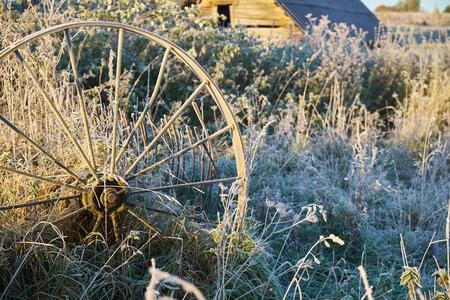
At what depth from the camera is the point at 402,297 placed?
11.0ft

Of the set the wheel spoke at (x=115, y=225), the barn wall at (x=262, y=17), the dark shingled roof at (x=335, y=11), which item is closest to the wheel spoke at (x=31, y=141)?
the wheel spoke at (x=115, y=225)

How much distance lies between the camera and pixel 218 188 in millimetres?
3906

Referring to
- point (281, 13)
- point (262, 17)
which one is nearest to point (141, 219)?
point (281, 13)

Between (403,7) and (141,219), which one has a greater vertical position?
(141,219)

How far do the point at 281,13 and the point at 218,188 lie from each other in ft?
25.2

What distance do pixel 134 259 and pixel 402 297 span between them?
1.52 m

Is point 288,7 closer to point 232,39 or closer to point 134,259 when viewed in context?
point 232,39

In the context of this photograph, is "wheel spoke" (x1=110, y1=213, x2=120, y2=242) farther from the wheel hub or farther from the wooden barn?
the wooden barn

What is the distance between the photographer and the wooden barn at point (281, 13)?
1055 centimetres

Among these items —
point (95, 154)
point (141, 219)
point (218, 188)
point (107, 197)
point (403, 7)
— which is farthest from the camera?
point (403, 7)

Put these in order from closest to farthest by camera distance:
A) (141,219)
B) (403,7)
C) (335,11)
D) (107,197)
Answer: (107,197), (141,219), (335,11), (403,7)

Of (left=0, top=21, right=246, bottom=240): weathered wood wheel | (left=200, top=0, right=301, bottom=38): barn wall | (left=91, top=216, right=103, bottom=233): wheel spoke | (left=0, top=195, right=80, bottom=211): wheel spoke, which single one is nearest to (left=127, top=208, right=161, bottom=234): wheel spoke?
(left=0, top=21, right=246, bottom=240): weathered wood wheel

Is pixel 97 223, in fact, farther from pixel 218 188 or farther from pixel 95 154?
pixel 218 188

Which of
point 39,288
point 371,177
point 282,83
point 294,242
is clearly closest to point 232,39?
point 282,83
